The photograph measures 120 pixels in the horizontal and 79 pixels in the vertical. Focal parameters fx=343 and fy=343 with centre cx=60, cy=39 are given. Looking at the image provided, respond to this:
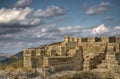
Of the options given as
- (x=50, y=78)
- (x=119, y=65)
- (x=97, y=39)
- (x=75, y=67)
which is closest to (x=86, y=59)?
(x=75, y=67)

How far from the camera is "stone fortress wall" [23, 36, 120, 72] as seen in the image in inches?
3152

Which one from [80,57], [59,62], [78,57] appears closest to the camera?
[59,62]

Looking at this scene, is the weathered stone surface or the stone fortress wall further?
the stone fortress wall

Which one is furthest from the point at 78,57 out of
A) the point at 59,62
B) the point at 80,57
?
the point at 59,62

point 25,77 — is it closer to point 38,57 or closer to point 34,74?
point 34,74

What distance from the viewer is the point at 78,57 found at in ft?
282

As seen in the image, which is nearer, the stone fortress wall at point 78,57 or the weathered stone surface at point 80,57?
the weathered stone surface at point 80,57

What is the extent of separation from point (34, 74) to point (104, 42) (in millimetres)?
24437

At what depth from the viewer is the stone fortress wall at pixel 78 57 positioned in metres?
80.1

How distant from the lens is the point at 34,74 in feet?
249

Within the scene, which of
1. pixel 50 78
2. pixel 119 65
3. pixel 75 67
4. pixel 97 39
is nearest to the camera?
pixel 50 78

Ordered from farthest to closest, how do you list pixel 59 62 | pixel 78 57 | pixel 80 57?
pixel 80 57 → pixel 78 57 → pixel 59 62

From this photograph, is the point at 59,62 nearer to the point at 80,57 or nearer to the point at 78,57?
the point at 78,57

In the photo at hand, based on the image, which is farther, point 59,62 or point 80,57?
point 80,57
